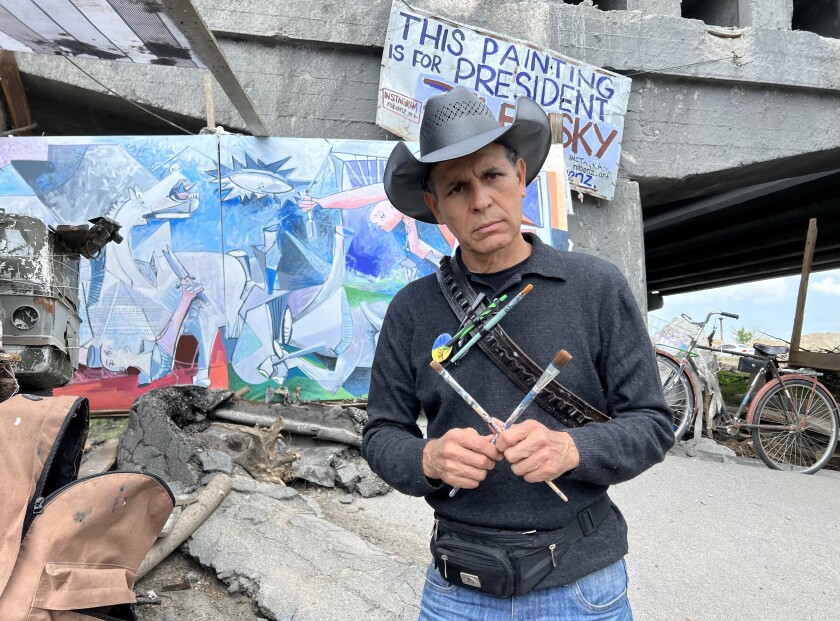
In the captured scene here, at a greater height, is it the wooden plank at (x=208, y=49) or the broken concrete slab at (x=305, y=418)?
the wooden plank at (x=208, y=49)

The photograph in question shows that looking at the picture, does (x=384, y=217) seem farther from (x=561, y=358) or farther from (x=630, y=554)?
(x=561, y=358)

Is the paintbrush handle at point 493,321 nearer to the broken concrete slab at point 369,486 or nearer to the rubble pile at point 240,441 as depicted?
the rubble pile at point 240,441

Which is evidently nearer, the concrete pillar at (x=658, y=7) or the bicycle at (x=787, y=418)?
the bicycle at (x=787, y=418)

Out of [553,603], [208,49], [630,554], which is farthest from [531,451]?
[208,49]

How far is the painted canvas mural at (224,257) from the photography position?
595 cm

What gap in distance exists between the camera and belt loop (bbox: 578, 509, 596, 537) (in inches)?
52.5

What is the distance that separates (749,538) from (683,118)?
5.38 meters

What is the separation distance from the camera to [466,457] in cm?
118

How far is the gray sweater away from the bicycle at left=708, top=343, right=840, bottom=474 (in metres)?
5.65

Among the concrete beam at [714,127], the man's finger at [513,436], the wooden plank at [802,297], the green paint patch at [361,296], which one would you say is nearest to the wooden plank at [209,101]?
the green paint patch at [361,296]

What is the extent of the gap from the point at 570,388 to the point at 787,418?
238 inches

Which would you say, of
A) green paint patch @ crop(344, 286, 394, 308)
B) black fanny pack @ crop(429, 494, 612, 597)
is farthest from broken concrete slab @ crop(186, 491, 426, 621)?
green paint patch @ crop(344, 286, 394, 308)

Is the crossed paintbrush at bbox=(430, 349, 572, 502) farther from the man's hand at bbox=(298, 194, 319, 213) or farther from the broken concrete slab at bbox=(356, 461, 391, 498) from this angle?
the man's hand at bbox=(298, 194, 319, 213)

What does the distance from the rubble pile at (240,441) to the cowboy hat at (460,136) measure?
9.99ft
